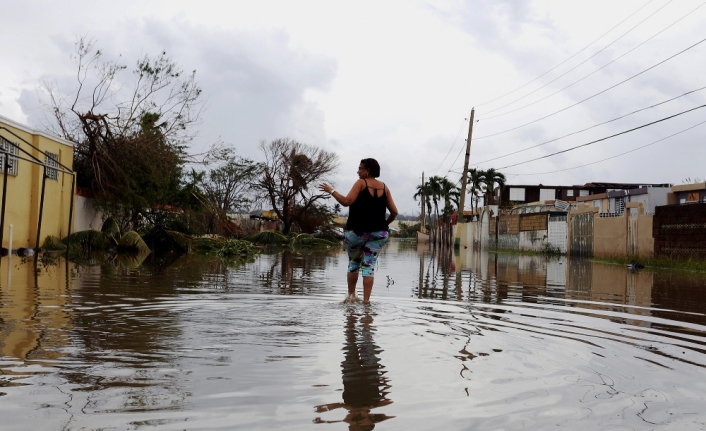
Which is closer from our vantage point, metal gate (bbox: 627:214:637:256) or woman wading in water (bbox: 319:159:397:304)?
woman wading in water (bbox: 319:159:397:304)

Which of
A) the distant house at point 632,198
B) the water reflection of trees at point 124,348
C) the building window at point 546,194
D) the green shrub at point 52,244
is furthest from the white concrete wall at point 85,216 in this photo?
the building window at point 546,194

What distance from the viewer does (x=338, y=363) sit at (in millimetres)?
4812

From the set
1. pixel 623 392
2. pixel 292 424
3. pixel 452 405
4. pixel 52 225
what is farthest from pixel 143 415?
pixel 52 225

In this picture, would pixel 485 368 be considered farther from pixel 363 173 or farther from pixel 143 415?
pixel 363 173

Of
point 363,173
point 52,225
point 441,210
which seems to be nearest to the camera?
point 363,173

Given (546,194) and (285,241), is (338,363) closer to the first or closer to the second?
(285,241)

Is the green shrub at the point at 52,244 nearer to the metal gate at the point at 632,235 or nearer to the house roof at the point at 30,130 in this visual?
the house roof at the point at 30,130

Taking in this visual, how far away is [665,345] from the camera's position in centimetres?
602

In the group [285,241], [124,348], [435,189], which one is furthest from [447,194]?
[124,348]

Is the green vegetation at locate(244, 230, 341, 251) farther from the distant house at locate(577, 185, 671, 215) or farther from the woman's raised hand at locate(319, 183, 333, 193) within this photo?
the woman's raised hand at locate(319, 183, 333, 193)

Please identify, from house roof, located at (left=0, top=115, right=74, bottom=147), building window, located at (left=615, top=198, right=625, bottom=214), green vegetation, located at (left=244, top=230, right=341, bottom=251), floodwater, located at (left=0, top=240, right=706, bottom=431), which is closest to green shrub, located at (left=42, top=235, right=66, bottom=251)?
house roof, located at (left=0, top=115, right=74, bottom=147)

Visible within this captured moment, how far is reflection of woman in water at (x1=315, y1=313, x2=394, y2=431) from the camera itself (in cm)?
353

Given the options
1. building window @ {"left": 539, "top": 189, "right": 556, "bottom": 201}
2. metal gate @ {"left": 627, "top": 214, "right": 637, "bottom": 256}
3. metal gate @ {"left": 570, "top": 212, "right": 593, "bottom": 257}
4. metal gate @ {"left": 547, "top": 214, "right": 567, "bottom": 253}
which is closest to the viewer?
metal gate @ {"left": 627, "top": 214, "right": 637, "bottom": 256}

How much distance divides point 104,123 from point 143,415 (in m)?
24.9
